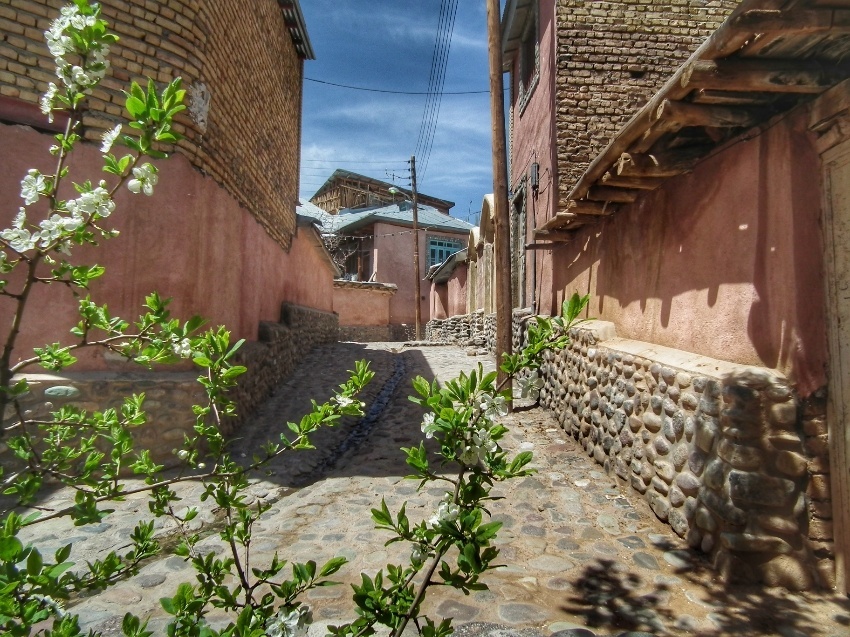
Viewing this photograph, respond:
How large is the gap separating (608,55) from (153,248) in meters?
6.70

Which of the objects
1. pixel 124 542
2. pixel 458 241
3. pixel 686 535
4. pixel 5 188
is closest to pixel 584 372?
pixel 686 535

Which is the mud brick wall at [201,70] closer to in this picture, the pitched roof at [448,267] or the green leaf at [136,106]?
the green leaf at [136,106]

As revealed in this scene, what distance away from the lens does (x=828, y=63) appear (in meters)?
2.71

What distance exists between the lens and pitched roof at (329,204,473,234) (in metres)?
27.2

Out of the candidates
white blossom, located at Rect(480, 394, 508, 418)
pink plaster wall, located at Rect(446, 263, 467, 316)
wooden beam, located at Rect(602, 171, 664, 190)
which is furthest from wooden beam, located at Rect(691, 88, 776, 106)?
pink plaster wall, located at Rect(446, 263, 467, 316)

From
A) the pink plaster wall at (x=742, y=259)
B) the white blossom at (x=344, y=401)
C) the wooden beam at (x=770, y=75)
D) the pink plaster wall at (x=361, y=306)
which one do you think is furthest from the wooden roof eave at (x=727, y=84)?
the pink plaster wall at (x=361, y=306)

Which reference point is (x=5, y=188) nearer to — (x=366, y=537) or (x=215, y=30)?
(x=215, y=30)

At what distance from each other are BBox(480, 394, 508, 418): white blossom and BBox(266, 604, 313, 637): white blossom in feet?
2.31

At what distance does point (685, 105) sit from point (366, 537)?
3501 millimetres

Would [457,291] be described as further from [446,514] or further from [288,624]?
[288,624]

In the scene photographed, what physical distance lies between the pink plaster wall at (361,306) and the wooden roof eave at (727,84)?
1887 cm

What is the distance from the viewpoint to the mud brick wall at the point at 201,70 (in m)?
4.54

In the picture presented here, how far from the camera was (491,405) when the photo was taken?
1.47m

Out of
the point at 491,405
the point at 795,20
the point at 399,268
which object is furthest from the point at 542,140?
the point at 399,268
